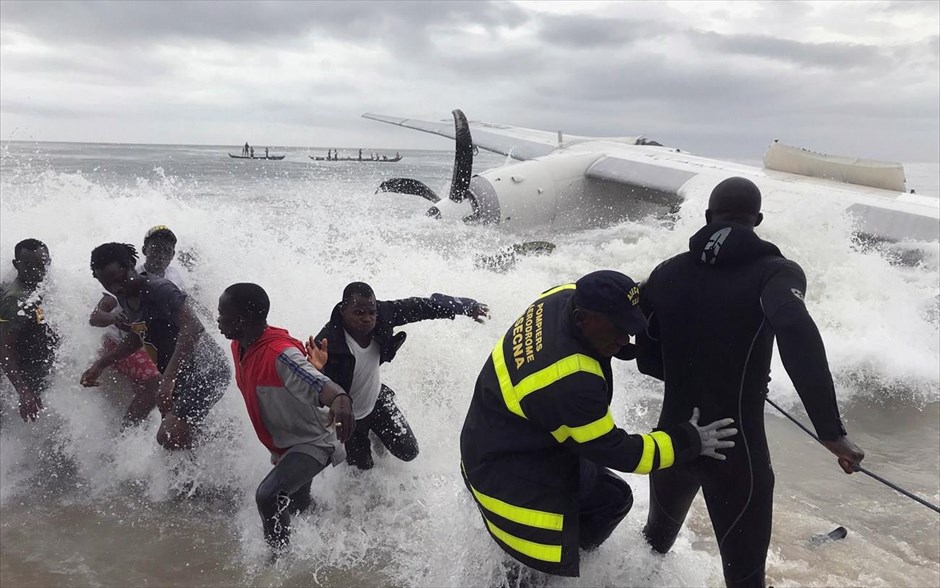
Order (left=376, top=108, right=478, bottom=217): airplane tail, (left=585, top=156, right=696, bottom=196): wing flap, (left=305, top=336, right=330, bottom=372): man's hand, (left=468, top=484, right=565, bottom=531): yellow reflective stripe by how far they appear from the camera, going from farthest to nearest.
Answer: (left=376, top=108, right=478, bottom=217): airplane tail
(left=585, top=156, right=696, bottom=196): wing flap
(left=305, top=336, right=330, bottom=372): man's hand
(left=468, top=484, right=565, bottom=531): yellow reflective stripe

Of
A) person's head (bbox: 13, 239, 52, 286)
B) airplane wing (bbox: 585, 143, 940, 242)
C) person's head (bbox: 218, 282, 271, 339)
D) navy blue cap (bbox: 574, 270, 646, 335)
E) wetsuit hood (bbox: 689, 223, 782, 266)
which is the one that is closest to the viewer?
navy blue cap (bbox: 574, 270, 646, 335)

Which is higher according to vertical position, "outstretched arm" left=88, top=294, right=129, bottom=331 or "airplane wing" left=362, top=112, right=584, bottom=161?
"airplane wing" left=362, top=112, right=584, bottom=161

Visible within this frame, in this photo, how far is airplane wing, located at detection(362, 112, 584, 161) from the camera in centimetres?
1536

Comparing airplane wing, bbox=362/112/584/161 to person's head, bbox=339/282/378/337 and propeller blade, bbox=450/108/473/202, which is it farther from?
person's head, bbox=339/282/378/337

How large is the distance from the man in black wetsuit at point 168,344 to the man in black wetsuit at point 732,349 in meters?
2.78

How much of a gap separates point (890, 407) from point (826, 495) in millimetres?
2354

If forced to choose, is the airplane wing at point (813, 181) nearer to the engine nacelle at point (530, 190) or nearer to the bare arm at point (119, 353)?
the engine nacelle at point (530, 190)

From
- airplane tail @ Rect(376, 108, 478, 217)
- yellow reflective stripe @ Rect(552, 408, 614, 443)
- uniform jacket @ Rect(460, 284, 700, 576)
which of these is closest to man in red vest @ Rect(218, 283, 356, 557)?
uniform jacket @ Rect(460, 284, 700, 576)

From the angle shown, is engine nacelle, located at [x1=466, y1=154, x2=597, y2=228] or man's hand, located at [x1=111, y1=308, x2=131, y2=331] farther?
engine nacelle, located at [x1=466, y1=154, x2=597, y2=228]

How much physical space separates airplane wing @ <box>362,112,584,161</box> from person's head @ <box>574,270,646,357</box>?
516 inches

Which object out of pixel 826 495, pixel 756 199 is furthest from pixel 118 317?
pixel 826 495

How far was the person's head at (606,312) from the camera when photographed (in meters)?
2.17

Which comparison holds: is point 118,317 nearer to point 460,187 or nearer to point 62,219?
point 62,219

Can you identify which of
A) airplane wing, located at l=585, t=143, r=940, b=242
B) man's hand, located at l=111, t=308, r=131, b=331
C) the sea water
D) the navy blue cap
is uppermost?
airplane wing, located at l=585, t=143, r=940, b=242
